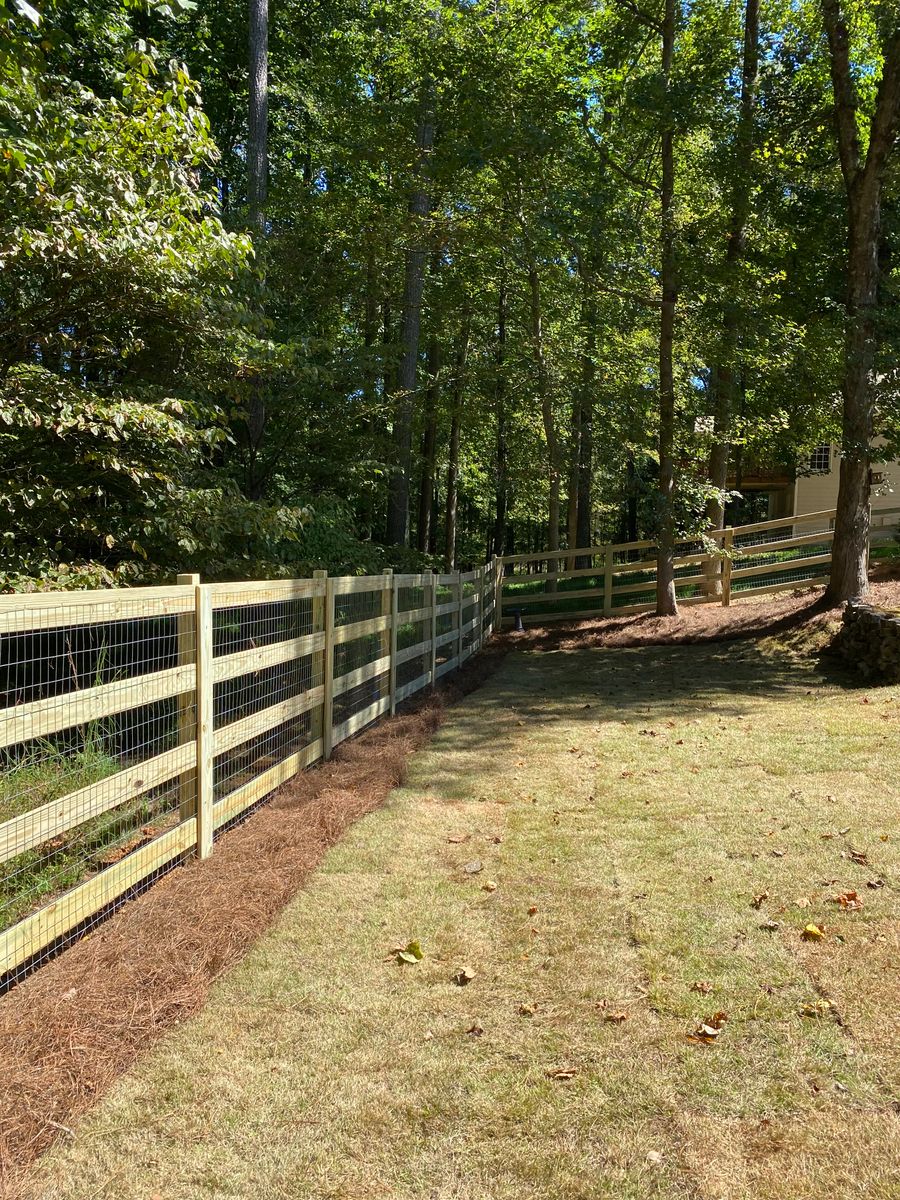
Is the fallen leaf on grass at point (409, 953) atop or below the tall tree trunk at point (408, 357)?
below

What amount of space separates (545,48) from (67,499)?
46.7 feet

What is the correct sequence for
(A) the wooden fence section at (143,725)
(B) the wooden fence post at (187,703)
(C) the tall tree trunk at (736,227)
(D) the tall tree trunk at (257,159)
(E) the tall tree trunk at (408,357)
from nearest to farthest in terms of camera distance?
1. (A) the wooden fence section at (143,725)
2. (B) the wooden fence post at (187,703)
3. (D) the tall tree trunk at (257,159)
4. (C) the tall tree trunk at (736,227)
5. (E) the tall tree trunk at (408,357)

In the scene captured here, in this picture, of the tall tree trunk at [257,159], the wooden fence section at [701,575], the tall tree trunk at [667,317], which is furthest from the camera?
the wooden fence section at [701,575]

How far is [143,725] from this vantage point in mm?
3959

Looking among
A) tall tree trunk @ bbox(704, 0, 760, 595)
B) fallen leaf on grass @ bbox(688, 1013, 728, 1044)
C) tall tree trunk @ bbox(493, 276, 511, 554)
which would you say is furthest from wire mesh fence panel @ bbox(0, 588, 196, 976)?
tall tree trunk @ bbox(493, 276, 511, 554)

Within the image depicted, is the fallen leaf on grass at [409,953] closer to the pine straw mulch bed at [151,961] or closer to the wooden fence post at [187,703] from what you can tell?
the pine straw mulch bed at [151,961]

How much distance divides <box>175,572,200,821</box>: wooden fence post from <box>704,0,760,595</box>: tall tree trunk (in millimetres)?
11626

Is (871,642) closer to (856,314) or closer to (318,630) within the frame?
(856,314)

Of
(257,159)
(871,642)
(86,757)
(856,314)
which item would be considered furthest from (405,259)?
(86,757)

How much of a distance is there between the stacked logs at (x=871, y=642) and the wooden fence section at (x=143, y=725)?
635 cm

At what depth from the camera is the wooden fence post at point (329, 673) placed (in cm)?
616

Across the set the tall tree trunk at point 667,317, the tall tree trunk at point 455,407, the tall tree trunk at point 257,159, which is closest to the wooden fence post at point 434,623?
the tall tree trunk at point 257,159

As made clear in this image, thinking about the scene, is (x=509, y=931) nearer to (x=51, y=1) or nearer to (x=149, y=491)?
(x=51, y=1)

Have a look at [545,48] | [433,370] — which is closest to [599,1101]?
[545,48]
